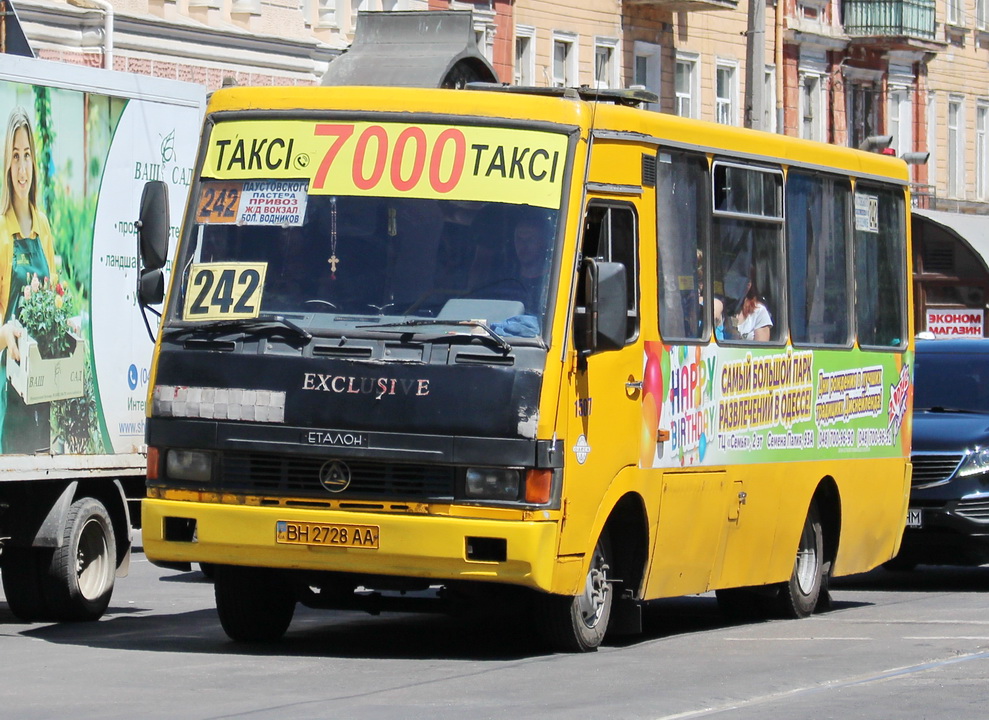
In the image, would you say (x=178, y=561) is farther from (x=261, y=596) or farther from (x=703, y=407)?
(x=703, y=407)

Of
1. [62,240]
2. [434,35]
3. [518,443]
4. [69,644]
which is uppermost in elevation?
[434,35]

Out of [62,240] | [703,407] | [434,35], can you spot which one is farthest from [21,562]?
[434,35]

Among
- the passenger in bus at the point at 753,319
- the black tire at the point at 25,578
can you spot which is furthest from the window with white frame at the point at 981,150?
the black tire at the point at 25,578

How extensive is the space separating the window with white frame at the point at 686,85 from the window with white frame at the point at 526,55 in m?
5.56

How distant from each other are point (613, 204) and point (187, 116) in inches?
151

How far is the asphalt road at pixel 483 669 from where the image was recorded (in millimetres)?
9789

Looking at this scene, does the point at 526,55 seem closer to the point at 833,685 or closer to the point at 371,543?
the point at 371,543

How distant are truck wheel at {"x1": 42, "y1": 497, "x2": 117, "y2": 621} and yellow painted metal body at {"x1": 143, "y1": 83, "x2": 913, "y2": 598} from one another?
6.11ft

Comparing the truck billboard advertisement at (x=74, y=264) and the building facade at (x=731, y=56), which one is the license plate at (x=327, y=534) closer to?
the truck billboard advertisement at (x=74, y=264)

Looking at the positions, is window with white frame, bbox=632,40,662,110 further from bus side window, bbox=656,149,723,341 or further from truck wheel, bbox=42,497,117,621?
bus side window, bbox=656,149,723,341

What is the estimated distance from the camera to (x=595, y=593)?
12.0 meters

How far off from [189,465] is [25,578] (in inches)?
92.9

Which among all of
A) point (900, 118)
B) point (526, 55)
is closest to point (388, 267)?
point (526, 55)

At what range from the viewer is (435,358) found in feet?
36.3
